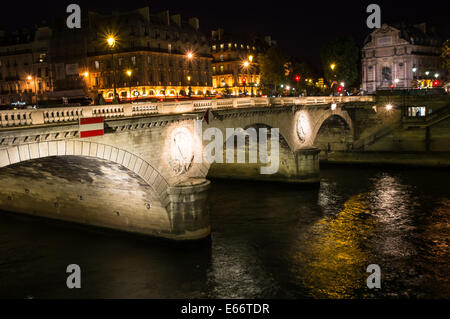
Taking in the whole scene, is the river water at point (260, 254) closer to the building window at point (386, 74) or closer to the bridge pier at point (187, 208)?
the bridge pier at point (187, 208)

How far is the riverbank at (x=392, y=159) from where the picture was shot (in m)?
47.3

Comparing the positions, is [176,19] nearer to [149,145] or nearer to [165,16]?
[165,16]

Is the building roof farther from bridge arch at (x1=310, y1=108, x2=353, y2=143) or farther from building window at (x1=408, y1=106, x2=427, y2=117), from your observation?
bridge arch at (x1=310, y1=108, x2=353, y2=143)

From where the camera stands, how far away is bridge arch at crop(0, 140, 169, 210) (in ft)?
52.8

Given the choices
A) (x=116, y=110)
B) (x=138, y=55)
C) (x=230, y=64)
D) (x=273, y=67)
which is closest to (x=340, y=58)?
(x=273, y=67)

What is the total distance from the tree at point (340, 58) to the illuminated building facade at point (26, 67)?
4866cm

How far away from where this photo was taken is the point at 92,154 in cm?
1947

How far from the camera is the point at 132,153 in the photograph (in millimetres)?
21906

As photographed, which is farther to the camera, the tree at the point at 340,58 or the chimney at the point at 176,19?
the tree at the point at 340,58

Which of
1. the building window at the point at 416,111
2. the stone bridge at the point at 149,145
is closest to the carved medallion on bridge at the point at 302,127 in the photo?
the stone bridge at the point at 149,145
